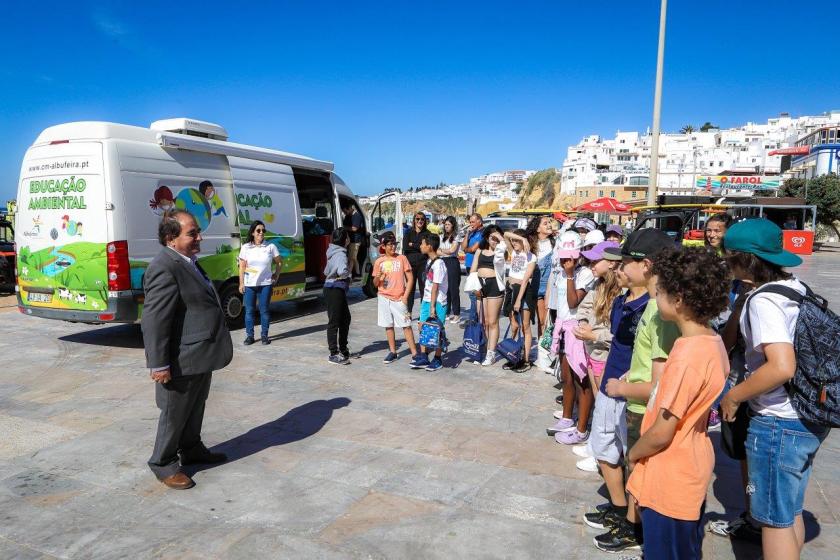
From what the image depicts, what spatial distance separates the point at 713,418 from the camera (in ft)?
12.0

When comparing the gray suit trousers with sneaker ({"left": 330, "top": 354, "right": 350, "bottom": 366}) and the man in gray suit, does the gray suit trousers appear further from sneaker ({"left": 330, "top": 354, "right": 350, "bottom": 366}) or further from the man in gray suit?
sneaker ({"left": 330, "top": 354, "right": 350, "bottom": 366})

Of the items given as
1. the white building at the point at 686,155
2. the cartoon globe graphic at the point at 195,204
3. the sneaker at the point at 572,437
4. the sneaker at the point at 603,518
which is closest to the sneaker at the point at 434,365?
the sneaker at the point at 572,437

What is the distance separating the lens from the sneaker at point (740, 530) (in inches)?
122

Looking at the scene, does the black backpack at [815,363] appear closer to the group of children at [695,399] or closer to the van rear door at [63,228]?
the group of children at [695,399]

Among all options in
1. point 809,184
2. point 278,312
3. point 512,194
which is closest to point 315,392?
point 278,312

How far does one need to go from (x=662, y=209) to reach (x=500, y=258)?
42.6 feet

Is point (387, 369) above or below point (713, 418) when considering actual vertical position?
below

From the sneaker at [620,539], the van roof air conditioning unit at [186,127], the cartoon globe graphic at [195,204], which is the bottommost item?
the sneaker at [620,539]

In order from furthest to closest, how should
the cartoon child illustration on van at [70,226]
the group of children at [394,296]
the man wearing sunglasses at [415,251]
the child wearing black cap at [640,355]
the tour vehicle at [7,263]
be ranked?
the tour vehicle at [7,263]
the man wearing sunglasses at [415,251]
the cartoon child illustration on van at [70,226]
the group of children at [394,296]
the child wearing black cap at [640,355]

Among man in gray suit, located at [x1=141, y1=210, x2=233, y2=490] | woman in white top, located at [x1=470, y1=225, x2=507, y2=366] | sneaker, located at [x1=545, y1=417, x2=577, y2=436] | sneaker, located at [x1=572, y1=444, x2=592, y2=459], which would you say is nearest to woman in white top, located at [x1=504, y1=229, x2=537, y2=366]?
woman in white top, located at [x1=470, y1=225, x2=507, y2=366]

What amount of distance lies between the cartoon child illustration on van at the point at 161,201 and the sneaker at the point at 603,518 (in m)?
6.48

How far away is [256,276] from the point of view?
7.97 m

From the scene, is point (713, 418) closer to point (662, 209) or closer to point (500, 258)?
point (500, 258)

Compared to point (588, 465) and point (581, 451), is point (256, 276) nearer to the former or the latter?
point (581, 451)
